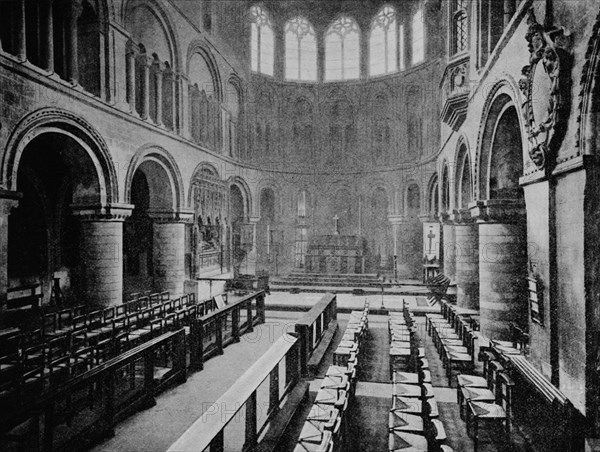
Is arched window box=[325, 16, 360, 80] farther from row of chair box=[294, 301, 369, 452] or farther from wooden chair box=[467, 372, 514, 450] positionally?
wooden chair box=[467, 372, 514, 450]

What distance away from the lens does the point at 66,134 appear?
9.77 m

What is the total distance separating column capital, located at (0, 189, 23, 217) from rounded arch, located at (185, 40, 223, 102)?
9172mm

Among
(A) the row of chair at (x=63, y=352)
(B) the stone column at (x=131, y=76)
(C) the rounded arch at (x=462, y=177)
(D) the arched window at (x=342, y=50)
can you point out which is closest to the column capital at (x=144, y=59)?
(B) the stone column at (x=131, y=76)

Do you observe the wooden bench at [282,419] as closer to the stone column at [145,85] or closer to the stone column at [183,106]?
the stone column at [145,85]

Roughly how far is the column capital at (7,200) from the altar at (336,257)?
48.7ft

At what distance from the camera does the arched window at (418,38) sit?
72.1 feet

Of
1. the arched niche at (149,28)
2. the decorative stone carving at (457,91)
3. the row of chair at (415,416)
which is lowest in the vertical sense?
the row of chair at (415,416)

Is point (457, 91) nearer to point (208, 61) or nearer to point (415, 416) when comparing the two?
point (415, 416)

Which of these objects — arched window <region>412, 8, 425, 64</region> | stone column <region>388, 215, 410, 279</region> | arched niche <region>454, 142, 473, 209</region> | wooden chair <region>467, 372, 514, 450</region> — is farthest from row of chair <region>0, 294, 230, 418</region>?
arched window <region>412, 8, 425, 64</region>

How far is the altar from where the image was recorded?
830 inches

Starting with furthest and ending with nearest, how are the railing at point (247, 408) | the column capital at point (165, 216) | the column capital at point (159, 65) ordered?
1. the column capital at point (165, 216)
2. the column capital at point (159, 65)
3. the railing at point (247, 408)

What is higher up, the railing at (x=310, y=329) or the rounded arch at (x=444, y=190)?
the rounded arch at (x=444, y=190)

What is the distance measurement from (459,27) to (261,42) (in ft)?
48.6

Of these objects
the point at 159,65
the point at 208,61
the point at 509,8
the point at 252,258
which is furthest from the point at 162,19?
the point at 252,258
